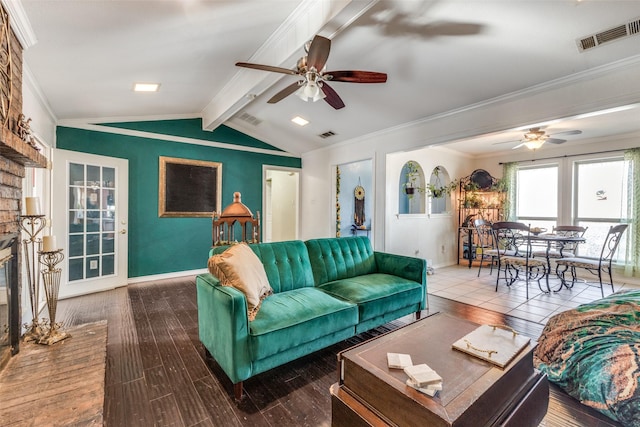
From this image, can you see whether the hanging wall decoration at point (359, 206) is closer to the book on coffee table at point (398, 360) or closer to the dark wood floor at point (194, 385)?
the dark wood floor at point (194, 385)

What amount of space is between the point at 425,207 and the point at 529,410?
15.3ft

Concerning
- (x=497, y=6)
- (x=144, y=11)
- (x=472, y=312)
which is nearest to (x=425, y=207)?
(x=472, y=312)

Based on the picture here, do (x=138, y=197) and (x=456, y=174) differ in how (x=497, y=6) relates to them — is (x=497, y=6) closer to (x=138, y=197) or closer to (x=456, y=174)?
(x=456, y=174)

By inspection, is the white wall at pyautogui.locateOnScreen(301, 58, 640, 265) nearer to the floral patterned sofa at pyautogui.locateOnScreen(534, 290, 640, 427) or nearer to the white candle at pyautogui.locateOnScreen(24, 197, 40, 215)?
the floral patterned sofa at pyautogui.locateOnScreen(534, 290, 640, 427)

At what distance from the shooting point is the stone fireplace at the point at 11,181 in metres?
1.69

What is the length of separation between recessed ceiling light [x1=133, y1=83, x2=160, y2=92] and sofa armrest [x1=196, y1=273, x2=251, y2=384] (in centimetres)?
281

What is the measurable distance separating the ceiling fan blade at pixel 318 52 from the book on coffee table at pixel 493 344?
6.70 feet

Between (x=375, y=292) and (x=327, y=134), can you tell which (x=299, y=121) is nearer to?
(x=327, y=134)

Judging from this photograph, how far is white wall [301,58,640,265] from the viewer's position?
2.64m

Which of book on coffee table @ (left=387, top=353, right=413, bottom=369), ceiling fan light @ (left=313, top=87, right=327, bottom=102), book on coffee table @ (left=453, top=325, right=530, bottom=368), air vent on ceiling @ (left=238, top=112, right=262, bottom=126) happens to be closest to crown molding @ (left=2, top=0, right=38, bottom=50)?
ceiling fan light @ (left=313, top=87, right=327, bottom=102)

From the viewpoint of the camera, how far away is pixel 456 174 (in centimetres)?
636

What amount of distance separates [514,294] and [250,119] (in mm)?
5234

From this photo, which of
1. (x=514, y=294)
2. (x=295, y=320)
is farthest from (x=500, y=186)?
(x=295, y=320)

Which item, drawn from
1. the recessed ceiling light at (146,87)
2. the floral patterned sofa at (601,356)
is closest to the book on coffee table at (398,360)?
the floral patterned sofa at (601,356)
